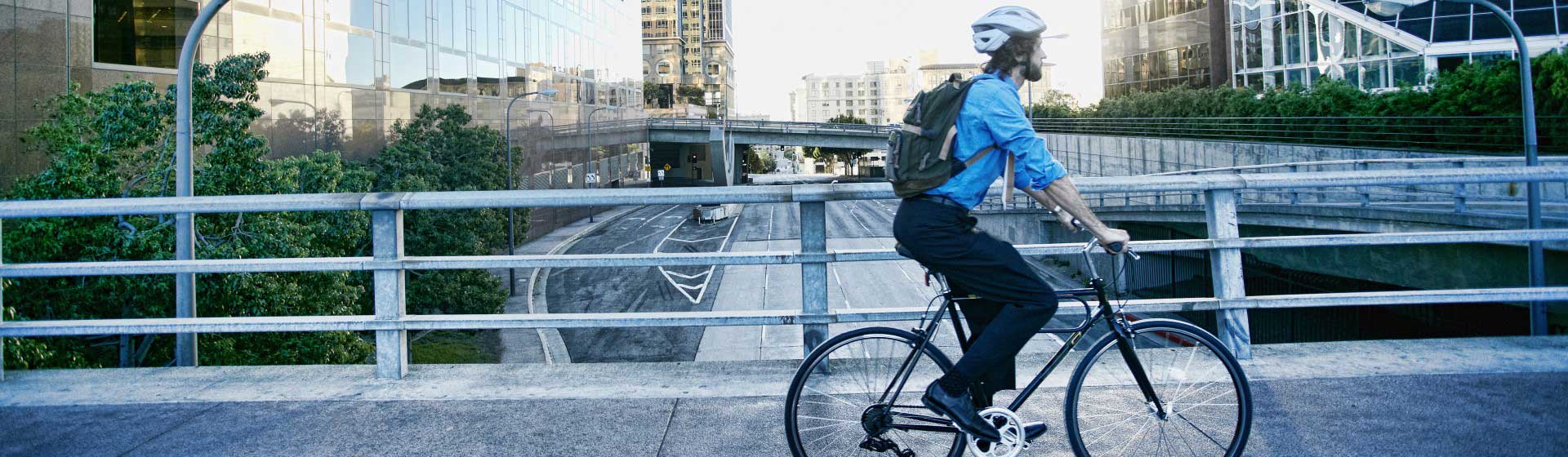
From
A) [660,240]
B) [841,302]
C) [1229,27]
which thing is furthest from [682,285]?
→ [1229,27]

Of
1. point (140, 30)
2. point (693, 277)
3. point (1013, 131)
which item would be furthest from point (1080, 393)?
point (693, 277)

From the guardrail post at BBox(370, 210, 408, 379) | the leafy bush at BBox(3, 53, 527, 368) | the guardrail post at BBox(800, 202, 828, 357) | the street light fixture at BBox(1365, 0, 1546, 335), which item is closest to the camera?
the guardrail post at BBox(800, 202, 828, 357)

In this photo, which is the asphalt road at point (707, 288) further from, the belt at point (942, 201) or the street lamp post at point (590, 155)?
the belt at point (942, 201)

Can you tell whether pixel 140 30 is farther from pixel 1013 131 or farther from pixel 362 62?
pixel 1013 131

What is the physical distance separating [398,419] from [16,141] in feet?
70.7

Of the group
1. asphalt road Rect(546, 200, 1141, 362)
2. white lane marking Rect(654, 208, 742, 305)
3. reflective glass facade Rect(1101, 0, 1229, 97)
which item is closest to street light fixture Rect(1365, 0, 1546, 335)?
asphalt road Rect(546, 200, 1141, 362)

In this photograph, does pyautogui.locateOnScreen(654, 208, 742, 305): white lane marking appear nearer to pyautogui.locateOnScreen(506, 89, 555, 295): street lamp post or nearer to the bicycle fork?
pyautogui.locateOnScreen(506, 89, 555, 295): street lamp post

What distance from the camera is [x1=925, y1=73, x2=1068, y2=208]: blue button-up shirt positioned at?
3.77m

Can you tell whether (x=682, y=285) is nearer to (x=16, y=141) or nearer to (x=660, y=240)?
(x=660, y=240)

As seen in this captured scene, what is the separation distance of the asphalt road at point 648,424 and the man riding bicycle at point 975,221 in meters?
0.69

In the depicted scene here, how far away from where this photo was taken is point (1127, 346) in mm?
4086

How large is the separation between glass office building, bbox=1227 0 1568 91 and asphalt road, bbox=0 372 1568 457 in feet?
111

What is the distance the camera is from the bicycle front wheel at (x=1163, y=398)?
406 centimetres

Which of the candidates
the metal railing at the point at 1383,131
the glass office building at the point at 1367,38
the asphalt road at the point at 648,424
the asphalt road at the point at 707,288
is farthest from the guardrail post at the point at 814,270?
the glass office building at the point at 1367,38
